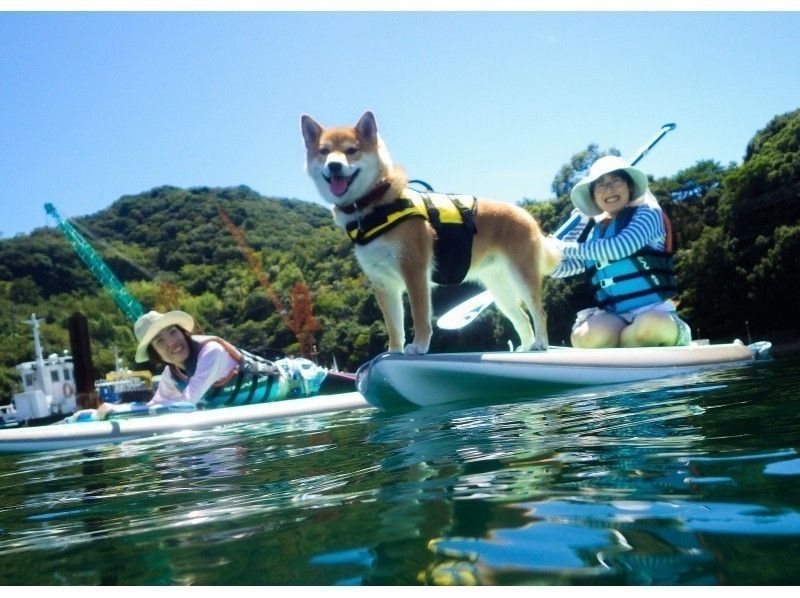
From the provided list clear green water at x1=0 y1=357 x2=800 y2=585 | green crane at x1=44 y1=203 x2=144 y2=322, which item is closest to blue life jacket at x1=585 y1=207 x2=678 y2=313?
clear green water at x1=0 y1=357 x2=800 y2=585

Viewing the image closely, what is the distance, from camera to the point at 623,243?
5211mm

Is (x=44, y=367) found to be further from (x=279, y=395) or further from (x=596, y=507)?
(x=596, y=507)

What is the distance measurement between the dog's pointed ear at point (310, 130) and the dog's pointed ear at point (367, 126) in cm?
26

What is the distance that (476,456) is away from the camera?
6.70 feet

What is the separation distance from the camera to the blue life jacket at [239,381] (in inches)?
250

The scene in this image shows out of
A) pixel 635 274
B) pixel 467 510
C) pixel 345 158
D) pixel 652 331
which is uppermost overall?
pixel 345 158

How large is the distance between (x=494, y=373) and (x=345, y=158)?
1605 mm

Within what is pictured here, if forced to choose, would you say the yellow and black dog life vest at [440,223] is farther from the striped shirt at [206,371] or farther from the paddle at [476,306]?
the striped shirt at [206,371]

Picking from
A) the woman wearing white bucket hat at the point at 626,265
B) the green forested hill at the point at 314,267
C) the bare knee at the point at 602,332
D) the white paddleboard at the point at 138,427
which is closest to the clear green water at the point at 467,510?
the white paddleboard at the point at 138,427

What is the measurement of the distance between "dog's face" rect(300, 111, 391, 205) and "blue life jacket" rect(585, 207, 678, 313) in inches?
79.6

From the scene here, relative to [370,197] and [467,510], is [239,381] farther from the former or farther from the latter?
[467,510]

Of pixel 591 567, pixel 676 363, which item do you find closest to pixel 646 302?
pixel 676 363

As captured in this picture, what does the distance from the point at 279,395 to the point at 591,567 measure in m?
6.35

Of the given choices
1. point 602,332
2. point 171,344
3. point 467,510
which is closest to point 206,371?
point 171,344
